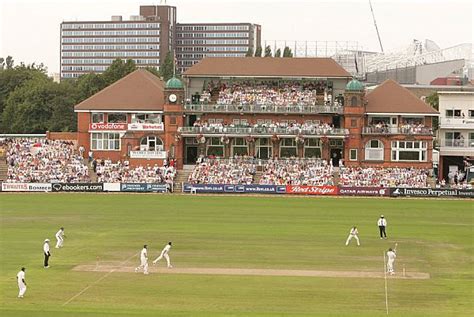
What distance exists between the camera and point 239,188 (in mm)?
61062

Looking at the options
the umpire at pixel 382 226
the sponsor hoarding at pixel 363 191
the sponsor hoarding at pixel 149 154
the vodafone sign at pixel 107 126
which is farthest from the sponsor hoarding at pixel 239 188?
the umpire at pixel 382 226

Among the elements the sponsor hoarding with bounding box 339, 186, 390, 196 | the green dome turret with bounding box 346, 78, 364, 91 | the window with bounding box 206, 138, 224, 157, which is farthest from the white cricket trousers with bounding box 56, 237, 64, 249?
the green dome turret with bounding box 346, 78, 364, 91

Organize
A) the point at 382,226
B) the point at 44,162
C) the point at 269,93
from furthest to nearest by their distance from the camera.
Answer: the point at 269,93 → the point at 44,162 → the point at 382,226

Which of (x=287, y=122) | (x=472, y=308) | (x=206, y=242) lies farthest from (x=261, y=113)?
(x=472, y=308)

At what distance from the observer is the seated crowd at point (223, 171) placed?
62656mm

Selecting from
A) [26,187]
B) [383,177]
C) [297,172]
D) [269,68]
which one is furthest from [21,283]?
[269,68]

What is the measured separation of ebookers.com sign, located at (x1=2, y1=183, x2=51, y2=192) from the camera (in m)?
61.4

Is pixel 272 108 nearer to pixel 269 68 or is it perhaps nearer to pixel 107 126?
pixel 269 68

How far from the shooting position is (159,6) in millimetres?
184375

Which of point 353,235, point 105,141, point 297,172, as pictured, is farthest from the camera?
point 105,141

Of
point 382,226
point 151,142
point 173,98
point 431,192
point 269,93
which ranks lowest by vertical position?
point 382,226

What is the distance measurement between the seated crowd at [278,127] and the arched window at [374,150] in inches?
120

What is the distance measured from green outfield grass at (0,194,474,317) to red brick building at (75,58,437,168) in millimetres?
11861

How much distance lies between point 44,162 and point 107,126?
6.82m
